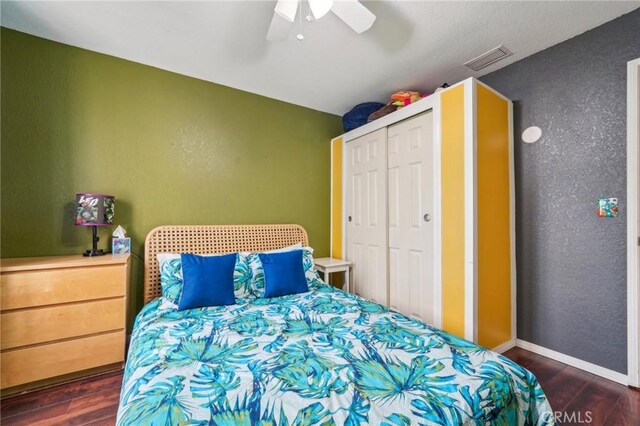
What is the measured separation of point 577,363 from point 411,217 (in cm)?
161

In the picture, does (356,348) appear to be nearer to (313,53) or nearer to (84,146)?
(313,53)

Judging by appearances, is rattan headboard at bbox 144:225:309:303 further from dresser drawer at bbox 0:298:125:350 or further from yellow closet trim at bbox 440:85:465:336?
yellow closet trim at bbox 440:85:465:336

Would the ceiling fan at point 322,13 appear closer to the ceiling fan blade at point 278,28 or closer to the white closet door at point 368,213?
the ceiling fan blade at point 278,28

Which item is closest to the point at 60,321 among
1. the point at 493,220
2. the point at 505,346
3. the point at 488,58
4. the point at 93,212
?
the point at 93,212

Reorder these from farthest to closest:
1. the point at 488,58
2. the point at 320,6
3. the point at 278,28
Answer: the point at 488,58
the point at 278,28
the point at 320,6

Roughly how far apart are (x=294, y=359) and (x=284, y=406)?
0.29 meters

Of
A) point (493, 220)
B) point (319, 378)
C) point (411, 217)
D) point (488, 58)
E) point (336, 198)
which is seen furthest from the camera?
point (336, 198)

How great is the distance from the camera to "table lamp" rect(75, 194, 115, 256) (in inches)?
78.0

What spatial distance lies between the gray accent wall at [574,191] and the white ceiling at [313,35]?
9.2 inches

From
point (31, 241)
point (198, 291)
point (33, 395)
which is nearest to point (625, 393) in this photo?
point (198, 291)

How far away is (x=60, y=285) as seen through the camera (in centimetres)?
175

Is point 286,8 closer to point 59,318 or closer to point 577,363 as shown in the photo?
point 59,318

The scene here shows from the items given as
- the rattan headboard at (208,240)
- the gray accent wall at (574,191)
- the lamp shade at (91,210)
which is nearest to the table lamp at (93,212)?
the lamp shade at (91,210)

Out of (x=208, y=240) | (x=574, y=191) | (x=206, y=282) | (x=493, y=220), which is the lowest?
(x=206, y=282)
